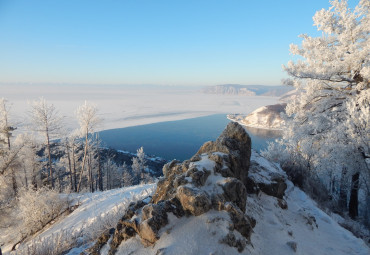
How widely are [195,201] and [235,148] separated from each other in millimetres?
2424

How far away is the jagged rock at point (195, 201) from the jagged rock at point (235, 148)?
1.44 m

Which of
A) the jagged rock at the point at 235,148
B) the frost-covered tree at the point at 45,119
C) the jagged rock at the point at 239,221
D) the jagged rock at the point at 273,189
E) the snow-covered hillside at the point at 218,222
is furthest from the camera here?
the frost-covered tree at the point at 45,119

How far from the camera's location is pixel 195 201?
119 inches

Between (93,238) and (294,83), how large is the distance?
11057mm

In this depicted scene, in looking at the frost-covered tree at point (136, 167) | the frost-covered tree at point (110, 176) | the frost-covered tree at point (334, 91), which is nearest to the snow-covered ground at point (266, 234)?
the frost-covered tree at point (334, 91)

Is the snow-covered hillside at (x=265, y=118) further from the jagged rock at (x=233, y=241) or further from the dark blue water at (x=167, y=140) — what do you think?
the jagged rock at (x=233, y=241)

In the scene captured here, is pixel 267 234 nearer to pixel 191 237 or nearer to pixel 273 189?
pixel 191 237

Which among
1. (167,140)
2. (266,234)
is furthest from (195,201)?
(167,140)

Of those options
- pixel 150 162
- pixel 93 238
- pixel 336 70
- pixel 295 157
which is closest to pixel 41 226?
pixel 93 238

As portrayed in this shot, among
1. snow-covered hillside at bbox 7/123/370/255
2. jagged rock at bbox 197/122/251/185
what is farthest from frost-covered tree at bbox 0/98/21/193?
jagged rock at bbox 197/122/251/185

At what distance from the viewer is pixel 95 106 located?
1886 cm

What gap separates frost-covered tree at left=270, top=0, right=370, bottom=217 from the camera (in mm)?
7820

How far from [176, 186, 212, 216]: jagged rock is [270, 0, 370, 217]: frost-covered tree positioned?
7501 mm

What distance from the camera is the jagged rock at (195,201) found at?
302 centimetres
